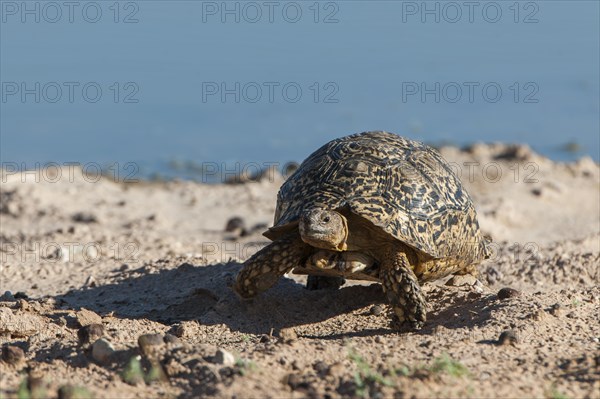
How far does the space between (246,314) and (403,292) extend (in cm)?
133

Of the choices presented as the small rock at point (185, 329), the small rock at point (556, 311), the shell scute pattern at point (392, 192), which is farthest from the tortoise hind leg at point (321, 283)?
the small rock at point (556, 311)

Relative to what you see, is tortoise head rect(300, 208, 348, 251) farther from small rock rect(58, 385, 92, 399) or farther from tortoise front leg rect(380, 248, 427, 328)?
small rock rect(58, 385, 92, 399)

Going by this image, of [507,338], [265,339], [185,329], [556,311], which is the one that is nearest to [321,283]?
[185,329]

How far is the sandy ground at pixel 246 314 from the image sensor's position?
17.9 ft

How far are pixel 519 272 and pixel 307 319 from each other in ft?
9.04

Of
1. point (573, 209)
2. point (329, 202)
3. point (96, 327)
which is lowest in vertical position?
point (573, 209)

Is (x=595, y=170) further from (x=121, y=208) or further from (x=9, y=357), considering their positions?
(x=9, y=357)

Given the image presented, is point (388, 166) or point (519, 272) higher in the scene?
point (388, 166)

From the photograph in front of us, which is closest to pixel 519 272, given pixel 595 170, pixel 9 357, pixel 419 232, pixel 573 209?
pixel 419 232

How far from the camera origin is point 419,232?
732cm

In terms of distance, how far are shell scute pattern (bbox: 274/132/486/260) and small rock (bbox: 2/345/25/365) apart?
87.1 inches

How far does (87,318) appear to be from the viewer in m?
7.39

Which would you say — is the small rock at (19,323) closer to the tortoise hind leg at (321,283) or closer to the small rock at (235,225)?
the tortoise hind leg at (321,283)

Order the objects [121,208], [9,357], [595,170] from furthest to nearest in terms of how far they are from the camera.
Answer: [595,170]
[121,208]
[9,357]
